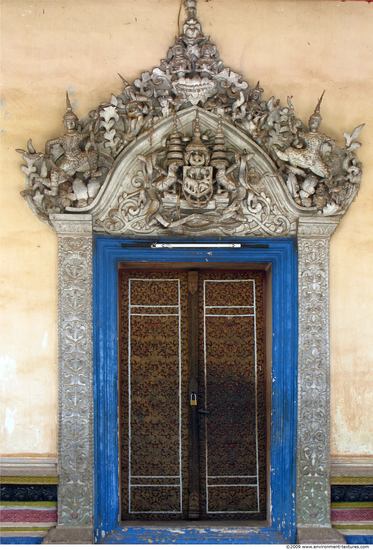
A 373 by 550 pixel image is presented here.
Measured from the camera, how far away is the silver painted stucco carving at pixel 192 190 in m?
3.48

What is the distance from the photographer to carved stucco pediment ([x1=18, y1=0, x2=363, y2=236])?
350 cm

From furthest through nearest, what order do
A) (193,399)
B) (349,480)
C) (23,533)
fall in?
(193,399), (349,480), (23,533)

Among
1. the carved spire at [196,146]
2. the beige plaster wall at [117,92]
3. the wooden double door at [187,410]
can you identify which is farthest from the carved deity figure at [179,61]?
the wooden double door at [187,410]

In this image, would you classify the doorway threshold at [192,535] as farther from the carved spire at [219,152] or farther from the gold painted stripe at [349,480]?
the carved spire at [219,152]

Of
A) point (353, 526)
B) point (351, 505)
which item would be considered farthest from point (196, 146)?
point (353, 526)

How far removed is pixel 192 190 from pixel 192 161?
0.68ft

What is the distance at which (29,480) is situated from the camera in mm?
3463

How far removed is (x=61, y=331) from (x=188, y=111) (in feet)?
6.10

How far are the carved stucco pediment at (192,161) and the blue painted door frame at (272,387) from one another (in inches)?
5.8

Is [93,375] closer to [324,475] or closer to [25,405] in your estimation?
[25,405]

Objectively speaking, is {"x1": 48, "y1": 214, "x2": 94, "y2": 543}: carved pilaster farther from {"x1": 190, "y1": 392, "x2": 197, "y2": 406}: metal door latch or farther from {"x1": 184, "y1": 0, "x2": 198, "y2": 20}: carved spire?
{"x1": 184, "y1": 0, "x2": 198, "y2": 20}: carved spire

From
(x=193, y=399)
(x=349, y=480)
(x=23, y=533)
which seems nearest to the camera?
(x=23, y=533)

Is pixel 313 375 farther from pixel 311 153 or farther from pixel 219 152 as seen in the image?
pixel 219 152

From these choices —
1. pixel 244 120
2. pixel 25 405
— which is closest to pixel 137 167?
pixel 244 120
